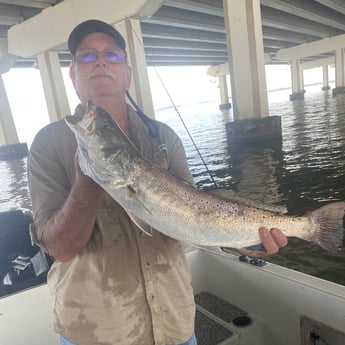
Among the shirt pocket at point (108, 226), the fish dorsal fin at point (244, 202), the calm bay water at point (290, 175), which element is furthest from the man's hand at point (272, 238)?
the calm bay water at point (290, 175)

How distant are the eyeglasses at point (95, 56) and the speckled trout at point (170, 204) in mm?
475

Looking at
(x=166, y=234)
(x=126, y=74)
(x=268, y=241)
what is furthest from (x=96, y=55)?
(x=268, y=241)

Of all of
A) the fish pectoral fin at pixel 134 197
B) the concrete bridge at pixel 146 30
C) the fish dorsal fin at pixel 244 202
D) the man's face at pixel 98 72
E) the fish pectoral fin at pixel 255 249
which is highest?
the concrete bridge at pixel 146 30

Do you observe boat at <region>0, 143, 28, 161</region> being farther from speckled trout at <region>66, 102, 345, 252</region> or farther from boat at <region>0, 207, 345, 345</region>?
speckled trout at <region>66, 102, 345, 252</region>

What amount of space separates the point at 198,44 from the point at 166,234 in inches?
1520

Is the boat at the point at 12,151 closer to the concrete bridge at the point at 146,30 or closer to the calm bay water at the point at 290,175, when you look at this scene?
the concrete bridge at the point at 146,30

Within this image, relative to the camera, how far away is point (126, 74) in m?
2.25

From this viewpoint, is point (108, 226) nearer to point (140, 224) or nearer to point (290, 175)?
point (140, 224)

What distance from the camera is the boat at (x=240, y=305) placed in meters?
3.07

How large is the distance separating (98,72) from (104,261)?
1.09m

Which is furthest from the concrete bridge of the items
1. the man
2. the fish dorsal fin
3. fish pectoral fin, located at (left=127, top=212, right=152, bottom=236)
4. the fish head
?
fish pectoral fin, located at (left=127, top=212, right=152, bottom=236)

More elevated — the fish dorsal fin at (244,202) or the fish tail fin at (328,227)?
the fish dorsal fin at (244,202)

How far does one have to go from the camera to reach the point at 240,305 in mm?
3973

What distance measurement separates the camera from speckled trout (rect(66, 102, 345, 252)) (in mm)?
1837
